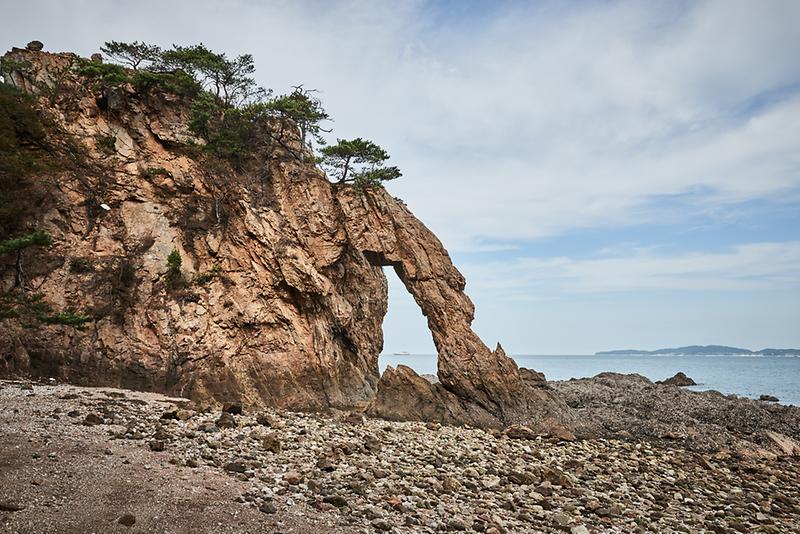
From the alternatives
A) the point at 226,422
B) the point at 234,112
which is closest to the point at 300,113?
the point at 234,112

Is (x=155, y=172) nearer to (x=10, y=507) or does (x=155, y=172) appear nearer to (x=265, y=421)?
(x=265, y=421)

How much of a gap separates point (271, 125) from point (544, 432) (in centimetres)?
2178

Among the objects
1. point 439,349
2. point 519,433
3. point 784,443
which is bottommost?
point 519,433

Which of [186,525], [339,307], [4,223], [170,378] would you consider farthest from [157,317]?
[186,525]

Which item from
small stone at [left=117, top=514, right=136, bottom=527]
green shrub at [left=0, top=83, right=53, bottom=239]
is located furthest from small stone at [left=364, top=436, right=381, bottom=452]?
green shrub at [left=0, top=83, right=53, bottom=239]

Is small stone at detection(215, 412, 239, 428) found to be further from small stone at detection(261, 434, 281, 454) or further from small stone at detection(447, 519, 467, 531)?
small stone at detection(447, 519, 467, 531)

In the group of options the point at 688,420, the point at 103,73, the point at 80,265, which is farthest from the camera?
the point at 103,73

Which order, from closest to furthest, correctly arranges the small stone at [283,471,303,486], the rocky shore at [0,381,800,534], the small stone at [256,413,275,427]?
the rocky shore at [0,381,800,534], the small stone at [283,471,303,486], the small stone at [256,413,275,427]

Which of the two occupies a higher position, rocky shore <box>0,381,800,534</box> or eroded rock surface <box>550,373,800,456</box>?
eroded rock surface <box>550,373,800,456</box>

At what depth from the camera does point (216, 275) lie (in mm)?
24125

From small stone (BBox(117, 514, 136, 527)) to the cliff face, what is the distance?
14040 millimetres

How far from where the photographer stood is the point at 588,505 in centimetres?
1156

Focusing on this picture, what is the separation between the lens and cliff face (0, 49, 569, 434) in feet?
68.0

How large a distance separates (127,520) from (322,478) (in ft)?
14.8
